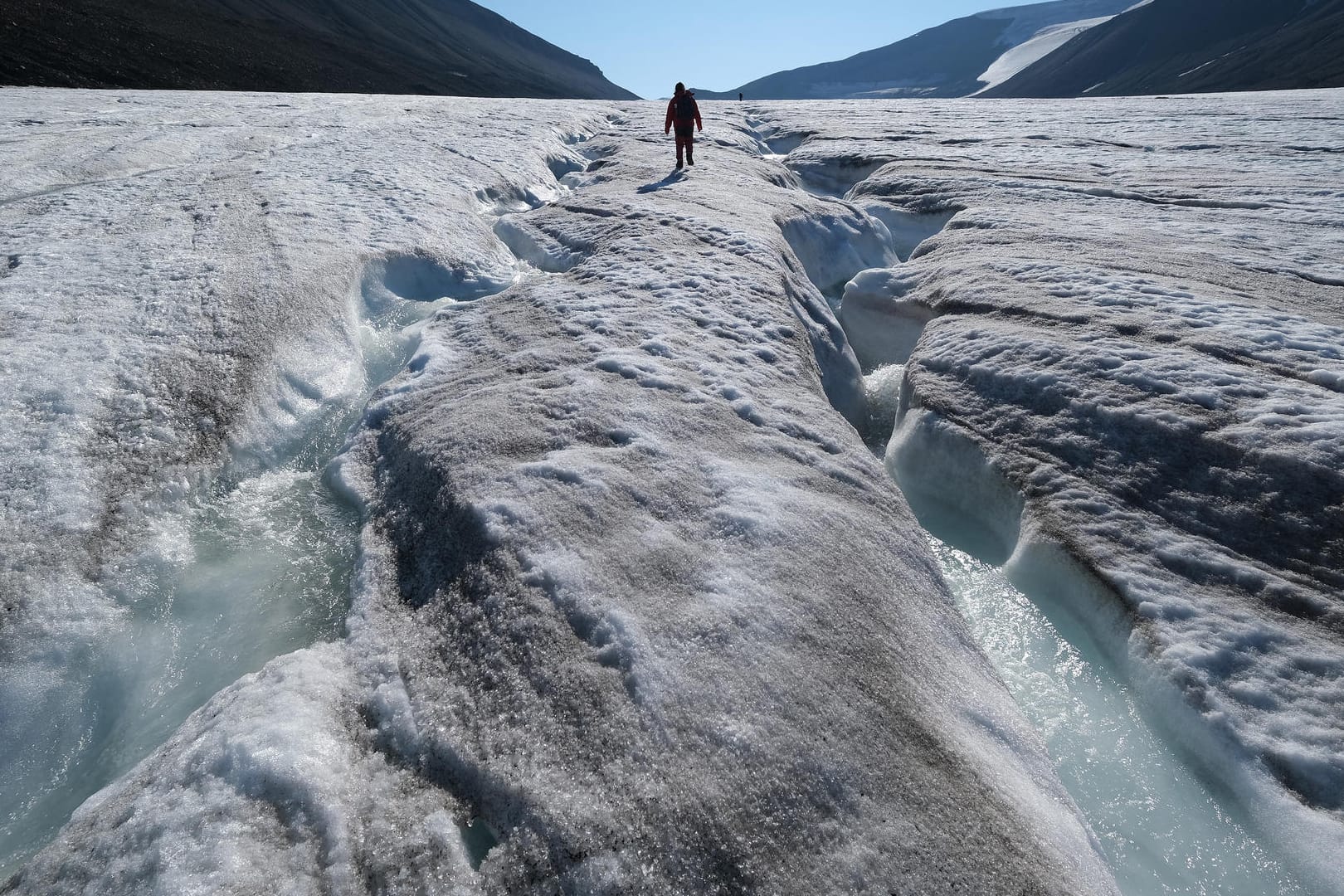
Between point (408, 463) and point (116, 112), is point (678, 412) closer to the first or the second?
point (408, 463)

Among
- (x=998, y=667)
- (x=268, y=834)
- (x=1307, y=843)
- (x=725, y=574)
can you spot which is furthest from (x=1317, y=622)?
(x=268, y=834)

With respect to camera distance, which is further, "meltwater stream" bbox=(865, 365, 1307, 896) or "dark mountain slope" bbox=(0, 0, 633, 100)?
"dark mountain slope" bbox=(0, 0, 633, 100)

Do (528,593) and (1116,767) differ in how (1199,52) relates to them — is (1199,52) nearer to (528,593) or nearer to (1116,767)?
(1116,767)

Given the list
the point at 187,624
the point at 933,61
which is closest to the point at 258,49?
the point at 187,624

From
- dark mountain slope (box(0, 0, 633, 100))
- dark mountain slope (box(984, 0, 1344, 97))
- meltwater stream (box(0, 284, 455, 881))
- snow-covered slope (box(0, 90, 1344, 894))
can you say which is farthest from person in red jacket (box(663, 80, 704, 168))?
dark mountain slope (box(984, 0, 1344, 97))

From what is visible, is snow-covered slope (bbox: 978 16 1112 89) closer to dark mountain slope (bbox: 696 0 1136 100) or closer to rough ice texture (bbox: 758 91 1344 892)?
dark mountain slope (bbox: 696 0 1136 100)

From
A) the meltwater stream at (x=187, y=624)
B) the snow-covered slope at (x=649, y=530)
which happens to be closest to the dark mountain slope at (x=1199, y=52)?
the snow-covered slope at (x=649, y=530)

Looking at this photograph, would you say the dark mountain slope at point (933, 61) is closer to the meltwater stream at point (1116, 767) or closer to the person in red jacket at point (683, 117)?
the person in red jacket at point (683, 117)
